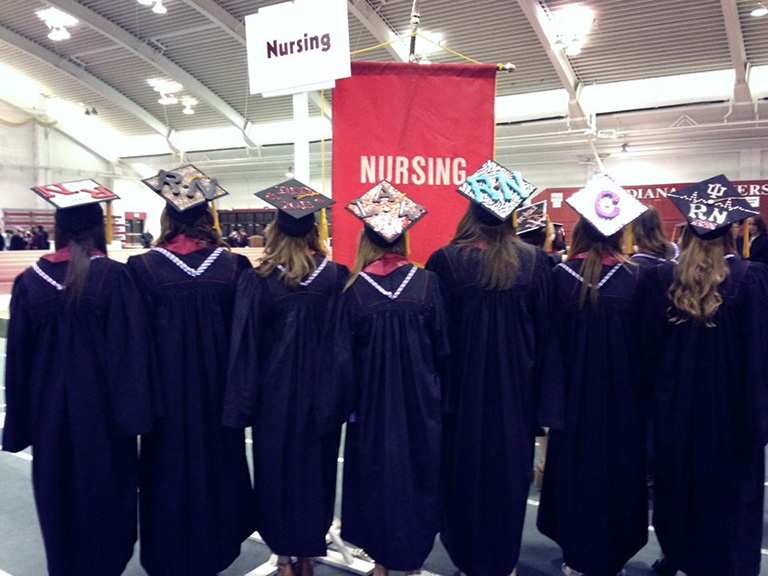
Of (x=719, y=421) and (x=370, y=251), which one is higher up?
(x=370, y=251)

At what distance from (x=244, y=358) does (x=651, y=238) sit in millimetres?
2382

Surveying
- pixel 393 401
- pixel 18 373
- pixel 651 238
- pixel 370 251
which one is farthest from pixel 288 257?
pixel 651 238

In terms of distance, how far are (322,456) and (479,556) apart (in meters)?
0.81

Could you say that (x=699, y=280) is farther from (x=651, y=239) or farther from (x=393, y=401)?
(x=393, y=401)

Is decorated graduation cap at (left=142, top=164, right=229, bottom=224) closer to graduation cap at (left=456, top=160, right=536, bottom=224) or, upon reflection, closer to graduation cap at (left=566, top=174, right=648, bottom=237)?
graduation cap at (left=456, top=160, right=536, bottom=224)

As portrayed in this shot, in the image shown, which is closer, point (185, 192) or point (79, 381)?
point (79, 381)

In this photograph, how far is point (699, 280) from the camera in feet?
8.23

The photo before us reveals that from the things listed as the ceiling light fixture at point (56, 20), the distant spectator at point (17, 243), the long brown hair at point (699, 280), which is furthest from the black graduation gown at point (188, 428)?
the distant spectator at point (17, 243)

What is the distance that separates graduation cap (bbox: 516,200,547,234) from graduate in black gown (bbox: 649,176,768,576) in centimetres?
161

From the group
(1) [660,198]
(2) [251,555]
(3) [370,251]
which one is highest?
(1) [660,198]

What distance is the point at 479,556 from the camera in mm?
2596

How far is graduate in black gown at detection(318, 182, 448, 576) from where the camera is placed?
2.49 metres

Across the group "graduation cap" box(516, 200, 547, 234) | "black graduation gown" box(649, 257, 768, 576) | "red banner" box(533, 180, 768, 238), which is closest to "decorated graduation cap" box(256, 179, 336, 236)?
"black graduation gown" box(649, 257, 768, 576)

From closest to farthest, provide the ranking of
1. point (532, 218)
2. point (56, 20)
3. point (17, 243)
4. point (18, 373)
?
point (18, 373), point (532, 218), point (56, 20), point (17, 243)
